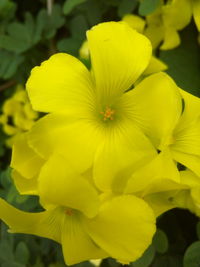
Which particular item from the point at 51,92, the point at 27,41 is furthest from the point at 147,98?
the point at 27,41

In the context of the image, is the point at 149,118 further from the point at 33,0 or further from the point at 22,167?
the point at 33,0

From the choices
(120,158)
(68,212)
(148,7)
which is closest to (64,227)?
(68,212)

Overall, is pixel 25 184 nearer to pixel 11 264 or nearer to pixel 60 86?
pixel 60 86

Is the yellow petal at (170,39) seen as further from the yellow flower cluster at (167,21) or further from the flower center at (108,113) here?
the flower center at (108,113)

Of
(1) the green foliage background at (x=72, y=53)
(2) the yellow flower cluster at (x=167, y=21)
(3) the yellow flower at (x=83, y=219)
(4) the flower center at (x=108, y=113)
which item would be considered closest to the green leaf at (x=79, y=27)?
(1) the green foliage background at (x=72, y=53)

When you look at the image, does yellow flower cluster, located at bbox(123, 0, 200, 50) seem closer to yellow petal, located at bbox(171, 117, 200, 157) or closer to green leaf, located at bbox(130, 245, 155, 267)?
yellow petal, located at bbox(171, 117, 200, 157)

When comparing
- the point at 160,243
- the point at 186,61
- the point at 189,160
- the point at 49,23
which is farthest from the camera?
the point at 49,23
